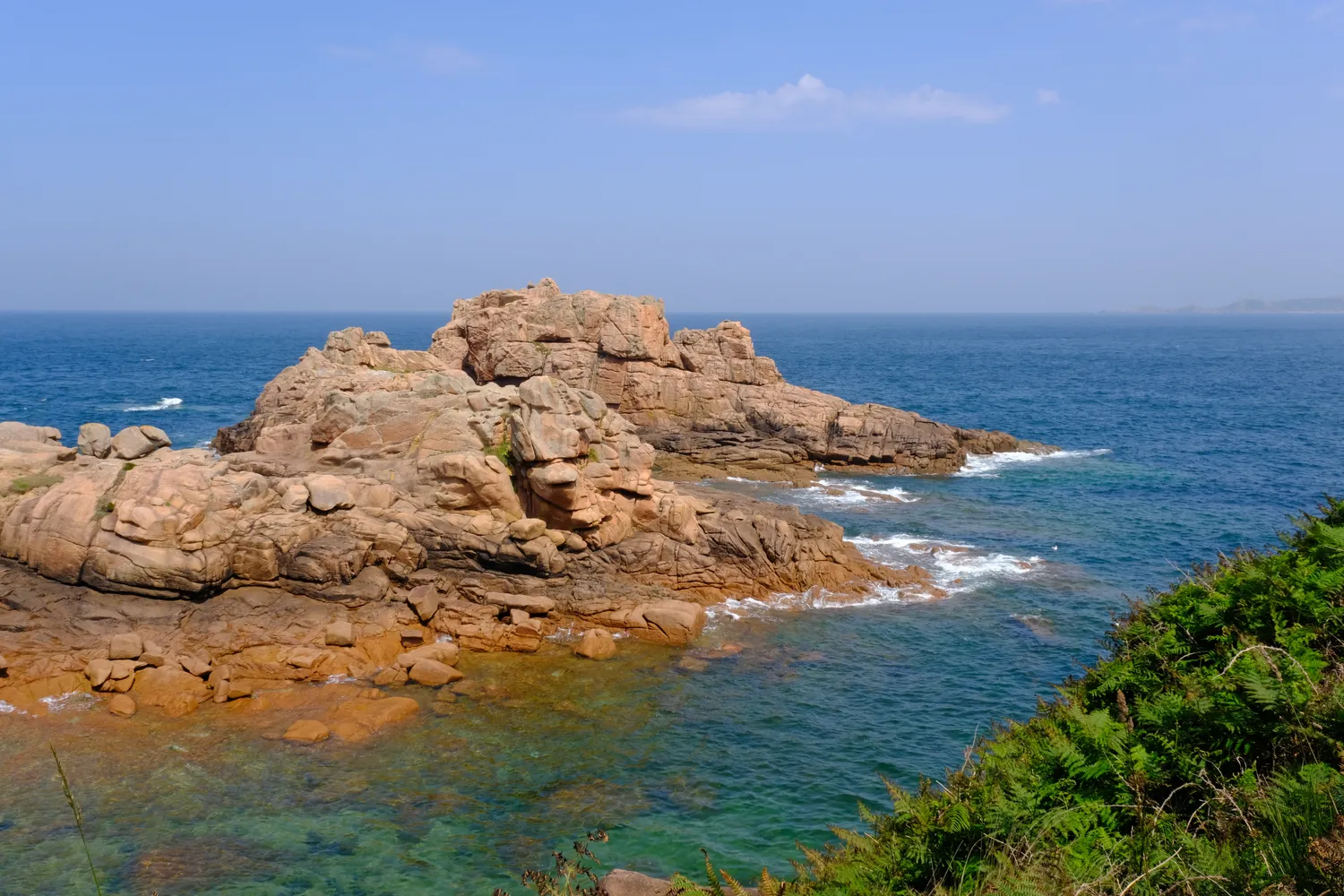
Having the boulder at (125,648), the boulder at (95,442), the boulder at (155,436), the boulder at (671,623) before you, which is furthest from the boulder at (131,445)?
the boulder at (671,623)

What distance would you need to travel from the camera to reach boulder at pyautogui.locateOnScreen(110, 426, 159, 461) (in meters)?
27.6

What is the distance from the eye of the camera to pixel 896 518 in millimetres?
39094

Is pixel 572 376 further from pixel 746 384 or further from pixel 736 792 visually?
pixel 736 792

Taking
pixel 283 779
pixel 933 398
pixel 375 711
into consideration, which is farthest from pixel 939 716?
pixel 933 398

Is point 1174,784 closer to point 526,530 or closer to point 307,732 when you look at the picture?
point 307,732

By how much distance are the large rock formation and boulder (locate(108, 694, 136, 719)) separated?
0.72 meters

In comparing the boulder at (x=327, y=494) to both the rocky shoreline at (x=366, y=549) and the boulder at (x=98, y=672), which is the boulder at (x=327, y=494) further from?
the boulder at (x=98, y=672)

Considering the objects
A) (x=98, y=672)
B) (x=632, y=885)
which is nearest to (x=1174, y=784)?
(x=632, y=885)

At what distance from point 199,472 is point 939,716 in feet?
67.3

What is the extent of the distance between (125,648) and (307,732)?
5621mm

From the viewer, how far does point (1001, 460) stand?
52.0 meters

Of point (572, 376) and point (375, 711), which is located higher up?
point (572, 376)

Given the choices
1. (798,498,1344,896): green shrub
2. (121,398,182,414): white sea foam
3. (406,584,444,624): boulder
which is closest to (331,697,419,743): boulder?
(406,584,444,624): boulder

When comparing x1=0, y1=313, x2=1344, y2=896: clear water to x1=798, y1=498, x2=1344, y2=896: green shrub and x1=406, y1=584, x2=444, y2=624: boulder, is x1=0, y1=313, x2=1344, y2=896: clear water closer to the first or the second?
x1=406, y1=584, x2=444, y2=624: boulder
